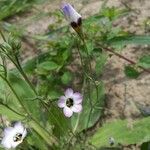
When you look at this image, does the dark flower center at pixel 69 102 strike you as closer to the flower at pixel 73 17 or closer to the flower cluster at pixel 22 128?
the flower cluster at pixel 22 128

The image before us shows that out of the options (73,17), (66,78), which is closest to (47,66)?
(66,78)

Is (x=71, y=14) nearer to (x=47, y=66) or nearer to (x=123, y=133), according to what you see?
(x=123, y=133)

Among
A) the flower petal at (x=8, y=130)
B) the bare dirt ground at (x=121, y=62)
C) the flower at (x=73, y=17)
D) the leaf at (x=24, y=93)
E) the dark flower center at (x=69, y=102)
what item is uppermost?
the flower at (x=73, y=17)

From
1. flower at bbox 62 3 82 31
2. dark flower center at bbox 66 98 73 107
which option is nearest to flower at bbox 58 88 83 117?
dark flower center at bbox 66 98 73 107

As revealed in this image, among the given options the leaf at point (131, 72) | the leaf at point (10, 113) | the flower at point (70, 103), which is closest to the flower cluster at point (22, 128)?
the flower at point (70, 103)

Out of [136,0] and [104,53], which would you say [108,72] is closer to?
[104,53]
